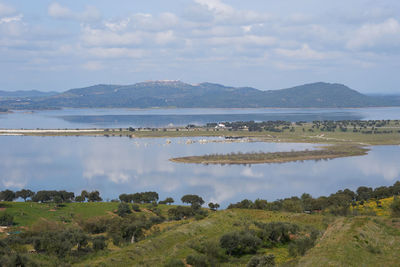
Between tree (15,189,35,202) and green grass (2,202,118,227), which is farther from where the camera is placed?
tree (15,189,35,202)

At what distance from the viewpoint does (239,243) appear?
2117 cm

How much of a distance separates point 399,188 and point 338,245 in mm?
26913

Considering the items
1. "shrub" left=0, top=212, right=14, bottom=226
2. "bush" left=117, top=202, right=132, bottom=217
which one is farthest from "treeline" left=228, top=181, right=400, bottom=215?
"shrub" left=0, top=212, right=14, bottom=226

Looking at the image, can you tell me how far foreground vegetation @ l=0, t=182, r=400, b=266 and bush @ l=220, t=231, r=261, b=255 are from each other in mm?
48

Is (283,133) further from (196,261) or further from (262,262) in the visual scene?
(262,262)

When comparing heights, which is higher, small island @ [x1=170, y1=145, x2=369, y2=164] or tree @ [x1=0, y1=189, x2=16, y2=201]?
small island @ [x1=170, y1=145, x2=369, y2=164]

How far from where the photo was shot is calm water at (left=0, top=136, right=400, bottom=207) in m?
49.7

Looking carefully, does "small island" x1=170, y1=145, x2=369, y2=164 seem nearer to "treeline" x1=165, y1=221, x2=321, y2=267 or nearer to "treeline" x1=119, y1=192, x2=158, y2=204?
"treeline" x1=119, y1=192, x2=158, y2=204

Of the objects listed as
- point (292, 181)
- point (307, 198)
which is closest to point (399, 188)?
point (307, 198)

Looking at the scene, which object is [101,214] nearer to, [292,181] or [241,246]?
[241,246]

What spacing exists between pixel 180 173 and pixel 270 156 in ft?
58.7

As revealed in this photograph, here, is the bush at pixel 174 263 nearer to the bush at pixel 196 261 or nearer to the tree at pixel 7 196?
the bush at pixel 196 261

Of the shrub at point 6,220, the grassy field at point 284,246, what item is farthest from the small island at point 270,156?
the shrub at point 6,220

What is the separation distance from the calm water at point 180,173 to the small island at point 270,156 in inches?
104
